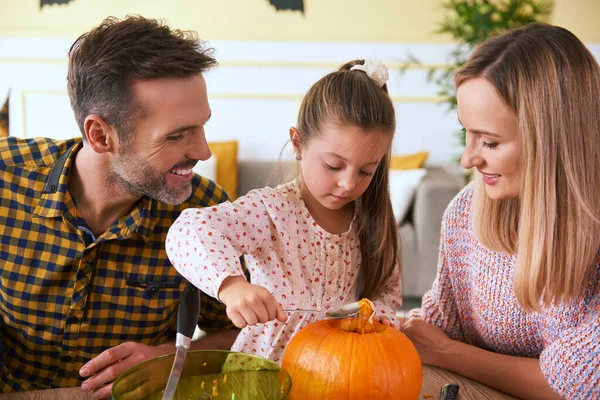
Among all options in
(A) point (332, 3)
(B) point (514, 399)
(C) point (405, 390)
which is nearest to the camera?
(C) point (405, 390)

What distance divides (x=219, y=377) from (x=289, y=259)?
0.42m

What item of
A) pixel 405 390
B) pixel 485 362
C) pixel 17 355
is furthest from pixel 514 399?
pixel 17 355

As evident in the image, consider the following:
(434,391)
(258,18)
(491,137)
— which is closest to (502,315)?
(434,391)

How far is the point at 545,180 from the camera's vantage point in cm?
120

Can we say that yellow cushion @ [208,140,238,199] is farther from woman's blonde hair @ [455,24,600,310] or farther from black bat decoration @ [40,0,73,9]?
woman's blonde hair @ [455,24,600,310]

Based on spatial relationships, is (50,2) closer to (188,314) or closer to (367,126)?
(367,126)

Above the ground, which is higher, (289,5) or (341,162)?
(289,5)

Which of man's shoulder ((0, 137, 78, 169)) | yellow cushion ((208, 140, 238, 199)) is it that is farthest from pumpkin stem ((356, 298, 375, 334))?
yellow cushion ((208, 140, 238, 199))

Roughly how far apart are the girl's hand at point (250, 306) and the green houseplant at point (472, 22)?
11.2 feet

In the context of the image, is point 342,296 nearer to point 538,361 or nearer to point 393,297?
point 393,297

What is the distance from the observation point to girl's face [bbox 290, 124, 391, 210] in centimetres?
133

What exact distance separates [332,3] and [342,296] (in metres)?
3.77

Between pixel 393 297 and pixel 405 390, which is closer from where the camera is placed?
pixel 405 390

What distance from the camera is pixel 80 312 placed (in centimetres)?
150
